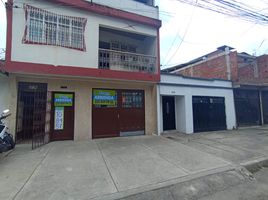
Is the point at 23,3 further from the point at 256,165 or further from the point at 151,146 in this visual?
the point at 256,165

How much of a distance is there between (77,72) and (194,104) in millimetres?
7293

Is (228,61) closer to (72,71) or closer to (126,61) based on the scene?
(126,61)

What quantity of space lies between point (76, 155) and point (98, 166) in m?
1.36

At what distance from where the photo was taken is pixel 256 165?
5461 millimetres

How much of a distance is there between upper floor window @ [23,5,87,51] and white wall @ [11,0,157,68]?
18 cm

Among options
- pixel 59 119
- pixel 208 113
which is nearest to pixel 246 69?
pixel 208 113

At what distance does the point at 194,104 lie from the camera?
1091 cm

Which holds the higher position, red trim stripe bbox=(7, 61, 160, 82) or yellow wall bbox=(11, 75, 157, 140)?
red trim stripe bbox=(7, 61, 160, 82)

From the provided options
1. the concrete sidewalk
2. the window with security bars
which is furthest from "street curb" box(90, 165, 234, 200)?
the window with security bars

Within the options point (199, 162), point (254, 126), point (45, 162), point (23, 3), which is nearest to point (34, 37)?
point (23, 3)

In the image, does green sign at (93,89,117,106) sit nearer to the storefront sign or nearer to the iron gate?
the storefront sign

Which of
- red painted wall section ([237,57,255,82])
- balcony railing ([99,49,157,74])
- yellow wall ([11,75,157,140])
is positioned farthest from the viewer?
red painted wall section ([237,57,255,82])

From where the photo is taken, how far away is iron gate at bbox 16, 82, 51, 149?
7.70m

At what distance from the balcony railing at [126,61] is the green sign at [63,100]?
7.34ft
